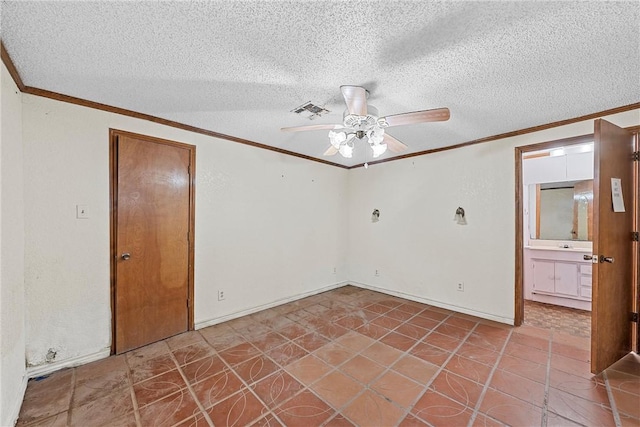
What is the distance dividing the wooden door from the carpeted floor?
1.79ft

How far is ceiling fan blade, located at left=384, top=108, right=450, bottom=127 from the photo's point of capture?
5.64 ft

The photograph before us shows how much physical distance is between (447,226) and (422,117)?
2.29 m

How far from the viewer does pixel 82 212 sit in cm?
223

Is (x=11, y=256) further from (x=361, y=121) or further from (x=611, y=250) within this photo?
(x=611, y=250)

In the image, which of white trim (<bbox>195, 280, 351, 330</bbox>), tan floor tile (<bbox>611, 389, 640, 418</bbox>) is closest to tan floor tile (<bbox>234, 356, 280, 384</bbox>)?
white trim (<bbox>195, 280, 351, 330</bbox>)

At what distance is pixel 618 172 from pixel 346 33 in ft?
8.76

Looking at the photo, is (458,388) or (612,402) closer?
(612,402)

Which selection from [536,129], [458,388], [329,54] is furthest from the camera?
[536,129]

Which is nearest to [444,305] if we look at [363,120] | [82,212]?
[363,120]

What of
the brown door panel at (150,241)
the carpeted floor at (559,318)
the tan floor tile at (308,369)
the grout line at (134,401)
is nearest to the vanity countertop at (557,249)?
the carpeted floor at (559,318)

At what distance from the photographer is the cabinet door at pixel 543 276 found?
12.3ft

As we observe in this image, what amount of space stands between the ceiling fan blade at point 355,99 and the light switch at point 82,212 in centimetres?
242

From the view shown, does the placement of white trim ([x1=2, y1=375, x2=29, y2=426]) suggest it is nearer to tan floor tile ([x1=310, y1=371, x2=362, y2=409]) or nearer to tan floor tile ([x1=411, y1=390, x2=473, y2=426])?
tan floor tile ([x1=310, y1=371, x2=362, y2=409])

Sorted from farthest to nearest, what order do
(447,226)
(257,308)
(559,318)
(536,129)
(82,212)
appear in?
(447,226) < (257,308) < (559,318) < (536,129) < (82,212)
